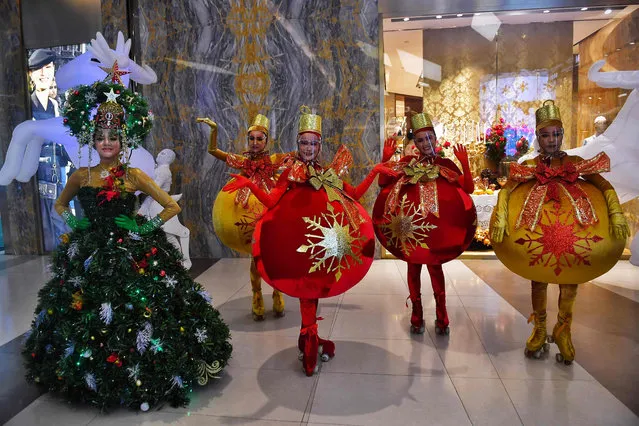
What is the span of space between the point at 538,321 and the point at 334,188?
5.44ft

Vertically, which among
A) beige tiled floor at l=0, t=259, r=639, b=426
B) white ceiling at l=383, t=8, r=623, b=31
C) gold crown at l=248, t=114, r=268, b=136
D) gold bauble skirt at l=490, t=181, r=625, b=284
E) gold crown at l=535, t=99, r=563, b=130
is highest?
white ceiling at l=383, t=8, r=623, b=31

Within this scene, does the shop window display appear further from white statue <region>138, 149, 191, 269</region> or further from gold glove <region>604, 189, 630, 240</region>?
gold glove <region>604, 189, 630, 240</region>

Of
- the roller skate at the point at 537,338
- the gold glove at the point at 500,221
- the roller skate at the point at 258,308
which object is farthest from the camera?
the roller skate at the point at 258,308

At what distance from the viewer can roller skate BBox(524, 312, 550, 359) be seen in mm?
3014

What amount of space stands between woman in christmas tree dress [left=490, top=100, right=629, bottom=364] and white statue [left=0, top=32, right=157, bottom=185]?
2.69 m

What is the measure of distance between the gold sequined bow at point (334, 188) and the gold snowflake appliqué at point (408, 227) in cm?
43

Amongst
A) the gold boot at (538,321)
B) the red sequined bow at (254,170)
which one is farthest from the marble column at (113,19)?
the gold boot at (538,321)

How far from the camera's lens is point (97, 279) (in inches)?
97.0

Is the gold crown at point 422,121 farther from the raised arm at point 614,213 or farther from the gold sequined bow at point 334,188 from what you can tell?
the raised arm at point 614,213

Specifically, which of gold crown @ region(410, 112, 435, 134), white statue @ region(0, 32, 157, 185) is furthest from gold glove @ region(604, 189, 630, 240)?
white statue @ region(0, 32, 157, 185)

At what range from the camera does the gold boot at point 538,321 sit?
2988 mm

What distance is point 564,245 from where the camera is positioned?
8.61 ft

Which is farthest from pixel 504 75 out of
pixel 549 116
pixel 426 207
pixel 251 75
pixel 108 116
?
pixel 108 116

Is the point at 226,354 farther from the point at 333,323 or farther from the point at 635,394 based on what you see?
the point at 635,394
